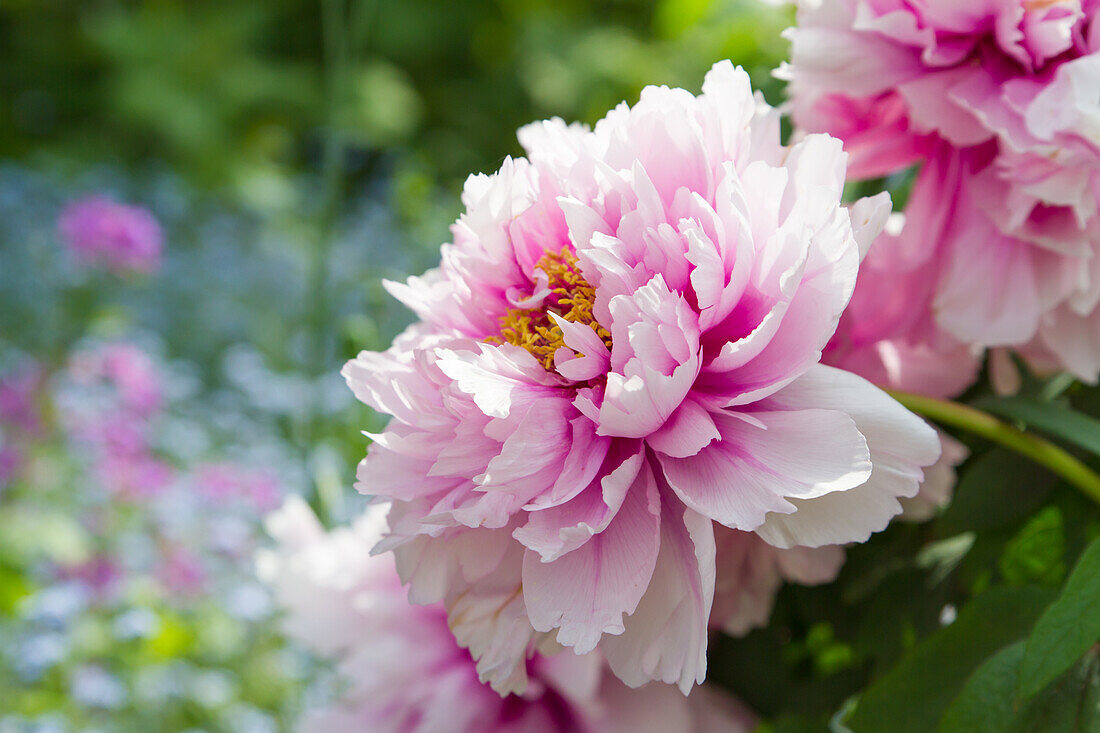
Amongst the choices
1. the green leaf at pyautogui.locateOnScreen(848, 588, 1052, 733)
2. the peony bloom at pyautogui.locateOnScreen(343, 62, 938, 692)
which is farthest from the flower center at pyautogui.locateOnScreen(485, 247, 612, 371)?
the green leaf at pyautogui.locateOnScreen(848, 588, 1052, 733)

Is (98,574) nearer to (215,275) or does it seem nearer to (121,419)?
(121,419)

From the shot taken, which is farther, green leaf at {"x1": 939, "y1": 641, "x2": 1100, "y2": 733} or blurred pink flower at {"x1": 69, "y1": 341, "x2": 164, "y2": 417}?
blurred pink flower at {"x1": 69, "y1": 341, "x2": 164, "y2": 417}

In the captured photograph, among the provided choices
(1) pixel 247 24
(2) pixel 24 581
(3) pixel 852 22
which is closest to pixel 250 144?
(1) pixel 247 24

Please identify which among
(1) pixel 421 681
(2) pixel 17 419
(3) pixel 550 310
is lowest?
(2) pixel 17 419

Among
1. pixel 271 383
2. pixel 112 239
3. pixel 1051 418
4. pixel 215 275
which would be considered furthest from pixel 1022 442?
pixel 215 275

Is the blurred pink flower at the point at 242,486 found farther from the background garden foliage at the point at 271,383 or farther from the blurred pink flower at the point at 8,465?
the blurred pink flower at the point at 8,465

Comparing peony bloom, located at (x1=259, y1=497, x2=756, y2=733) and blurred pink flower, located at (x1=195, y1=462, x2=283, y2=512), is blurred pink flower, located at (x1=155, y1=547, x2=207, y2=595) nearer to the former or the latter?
blurred pink flower, located at (x1=195, y1=462, x2=283, y2=512)
